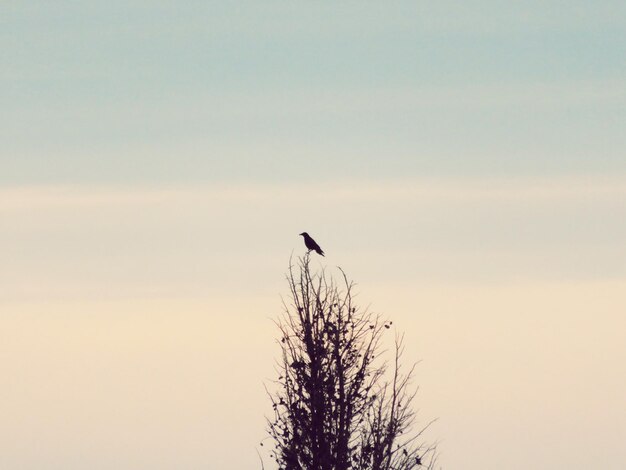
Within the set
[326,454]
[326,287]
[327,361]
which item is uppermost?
[326,287]

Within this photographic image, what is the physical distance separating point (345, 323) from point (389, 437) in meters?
2.95

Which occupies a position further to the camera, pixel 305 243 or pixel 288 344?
pixel 305 243

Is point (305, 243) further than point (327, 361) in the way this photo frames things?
Yes

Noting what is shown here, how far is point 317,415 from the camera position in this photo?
2602cm

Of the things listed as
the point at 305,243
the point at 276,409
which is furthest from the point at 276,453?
the point at 305,243

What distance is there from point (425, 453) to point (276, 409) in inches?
147

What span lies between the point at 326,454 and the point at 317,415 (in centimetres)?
94

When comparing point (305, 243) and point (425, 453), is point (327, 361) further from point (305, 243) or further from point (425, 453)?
point (305, 243)

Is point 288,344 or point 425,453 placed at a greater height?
point 288,344

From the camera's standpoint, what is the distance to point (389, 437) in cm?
2594

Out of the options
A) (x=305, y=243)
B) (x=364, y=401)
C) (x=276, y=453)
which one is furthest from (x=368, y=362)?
(x=305, y=243)

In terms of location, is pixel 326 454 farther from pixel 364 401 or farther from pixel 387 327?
pixel 387 327

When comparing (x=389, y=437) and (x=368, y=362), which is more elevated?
(x=368, y=362)

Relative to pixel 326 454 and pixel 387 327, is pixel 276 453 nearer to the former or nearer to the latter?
pixel 326 454
